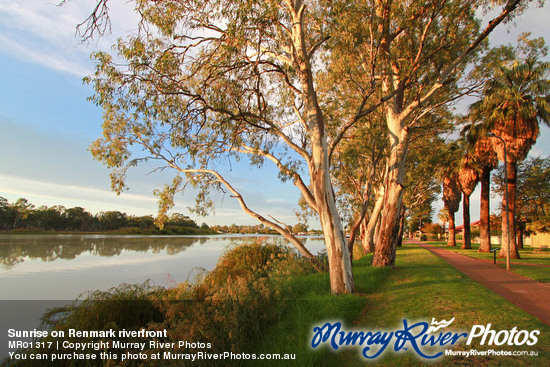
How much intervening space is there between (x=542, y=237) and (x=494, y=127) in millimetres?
30510

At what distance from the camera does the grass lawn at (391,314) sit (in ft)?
13.7

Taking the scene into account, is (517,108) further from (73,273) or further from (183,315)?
(73,273)

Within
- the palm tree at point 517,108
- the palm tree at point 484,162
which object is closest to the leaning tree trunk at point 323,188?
the palm tree at point 517,108

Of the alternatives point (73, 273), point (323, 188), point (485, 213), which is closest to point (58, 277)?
point (73, 273)

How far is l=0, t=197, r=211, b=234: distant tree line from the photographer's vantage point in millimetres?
41438

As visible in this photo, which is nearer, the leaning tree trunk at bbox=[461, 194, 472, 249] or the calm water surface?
the calm water surface

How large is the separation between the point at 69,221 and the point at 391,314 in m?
52.3

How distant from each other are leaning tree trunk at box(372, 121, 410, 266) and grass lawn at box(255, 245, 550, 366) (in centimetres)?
249

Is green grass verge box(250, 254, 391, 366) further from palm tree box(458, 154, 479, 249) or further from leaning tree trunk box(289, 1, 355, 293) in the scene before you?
palm tree box(458, 154, 479, 249)

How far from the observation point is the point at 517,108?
716 inches

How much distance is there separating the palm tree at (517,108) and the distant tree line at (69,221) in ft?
119

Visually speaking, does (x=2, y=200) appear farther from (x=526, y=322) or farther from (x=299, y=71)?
(x=526, y=322)

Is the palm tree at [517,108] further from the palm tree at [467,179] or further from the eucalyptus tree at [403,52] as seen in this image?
the eucalyptus tree at [403,52]

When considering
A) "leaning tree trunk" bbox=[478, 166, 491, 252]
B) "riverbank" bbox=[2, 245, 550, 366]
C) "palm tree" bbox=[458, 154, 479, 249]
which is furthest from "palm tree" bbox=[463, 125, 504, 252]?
"riverbank" bbox=[2, 245, 550, 366]
